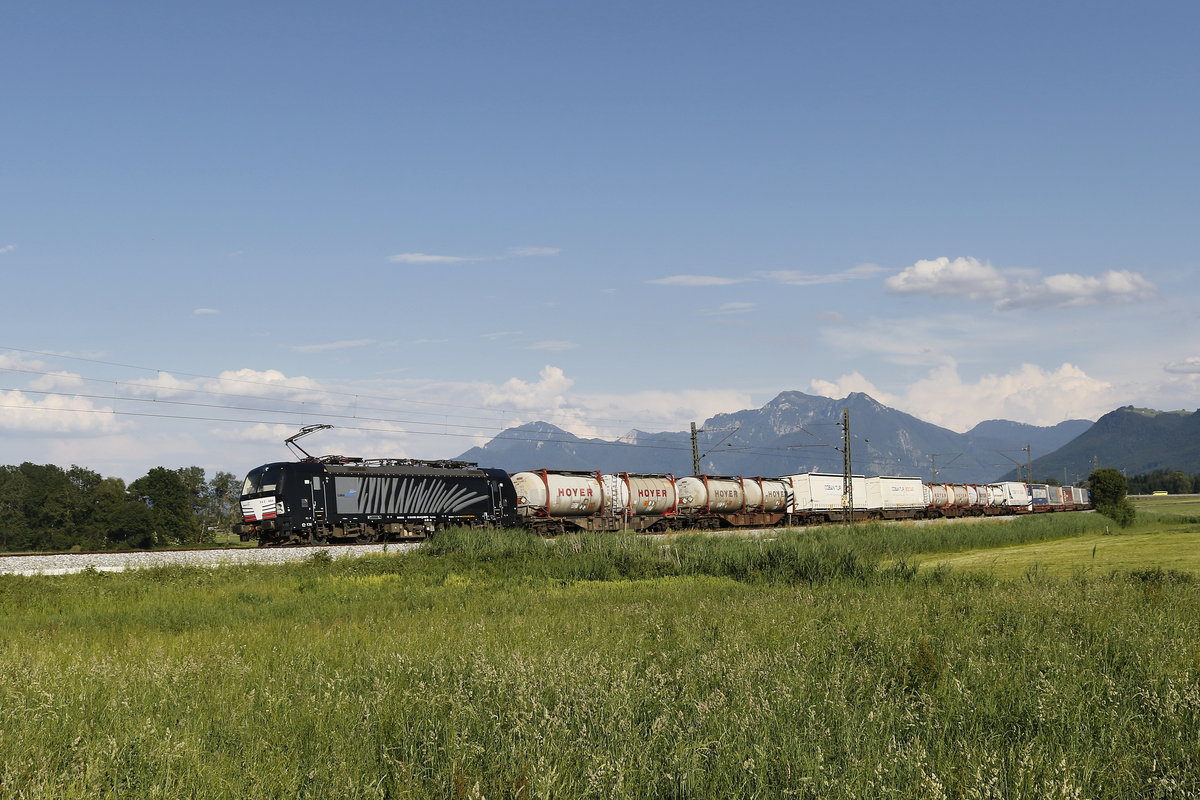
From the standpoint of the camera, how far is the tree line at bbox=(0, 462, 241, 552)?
9638cm

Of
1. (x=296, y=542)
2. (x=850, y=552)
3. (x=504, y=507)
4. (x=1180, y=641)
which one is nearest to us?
(x=1180, y=641)

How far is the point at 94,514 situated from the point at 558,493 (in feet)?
244

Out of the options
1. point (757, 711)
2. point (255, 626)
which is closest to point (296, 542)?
point (255, 626)

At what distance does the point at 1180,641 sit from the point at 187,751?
11319 mm

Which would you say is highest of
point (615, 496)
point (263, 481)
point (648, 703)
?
point (263, 481)

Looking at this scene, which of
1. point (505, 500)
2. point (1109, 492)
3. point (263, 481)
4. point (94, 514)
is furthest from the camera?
point (94, 514)

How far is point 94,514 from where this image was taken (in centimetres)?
9788

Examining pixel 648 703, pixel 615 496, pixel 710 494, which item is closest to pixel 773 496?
pixel 710 494

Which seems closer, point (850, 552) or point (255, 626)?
point (255, 626)

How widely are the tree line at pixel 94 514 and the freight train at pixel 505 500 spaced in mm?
54634

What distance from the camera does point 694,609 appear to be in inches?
636

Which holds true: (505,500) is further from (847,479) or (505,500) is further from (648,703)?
(648,703)

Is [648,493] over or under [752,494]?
over

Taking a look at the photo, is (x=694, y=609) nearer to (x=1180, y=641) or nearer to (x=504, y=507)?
(x=1180, y=641)
